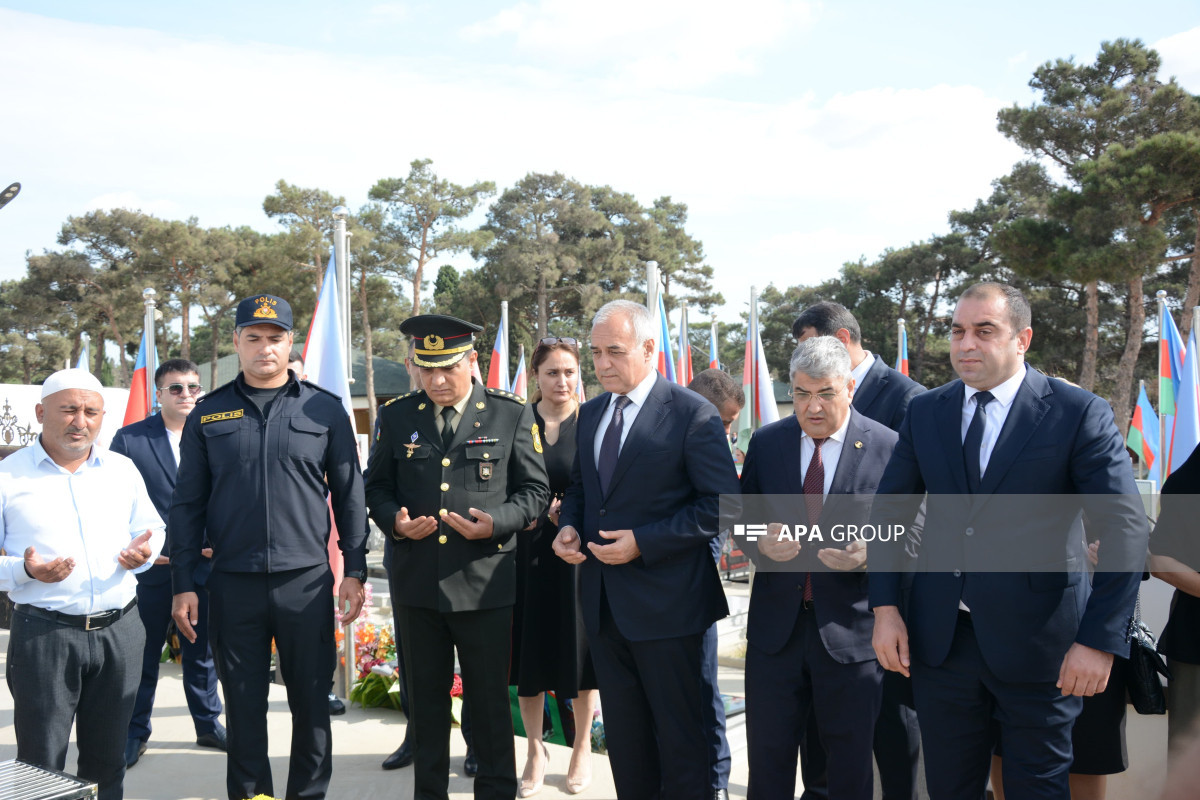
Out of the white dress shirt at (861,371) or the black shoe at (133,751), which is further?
the black shoe at (133,751)

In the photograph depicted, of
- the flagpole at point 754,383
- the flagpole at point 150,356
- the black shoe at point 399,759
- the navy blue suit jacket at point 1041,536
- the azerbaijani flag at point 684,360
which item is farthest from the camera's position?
the azerbaijani flag at point 684,360

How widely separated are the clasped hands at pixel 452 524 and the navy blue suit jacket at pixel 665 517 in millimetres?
383

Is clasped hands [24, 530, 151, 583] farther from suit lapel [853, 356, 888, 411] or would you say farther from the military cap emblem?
suit lapel [853, 356, 888, 411]

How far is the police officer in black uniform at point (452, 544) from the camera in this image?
10.6 ft

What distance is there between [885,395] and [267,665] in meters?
2.70

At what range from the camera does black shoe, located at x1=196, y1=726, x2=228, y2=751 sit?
439 cm

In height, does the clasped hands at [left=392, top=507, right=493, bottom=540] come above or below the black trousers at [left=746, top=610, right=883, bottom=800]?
above

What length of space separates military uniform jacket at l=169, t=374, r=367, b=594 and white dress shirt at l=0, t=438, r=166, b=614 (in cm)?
18

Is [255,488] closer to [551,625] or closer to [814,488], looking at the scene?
[551,625]

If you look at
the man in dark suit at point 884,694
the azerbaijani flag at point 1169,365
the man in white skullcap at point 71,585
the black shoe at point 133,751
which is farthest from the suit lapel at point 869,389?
the azerbaijani flag at point 1169,365

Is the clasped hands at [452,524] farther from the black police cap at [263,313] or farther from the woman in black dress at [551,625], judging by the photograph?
the black police cap at [263,313]

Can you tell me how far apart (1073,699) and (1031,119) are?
2296cm

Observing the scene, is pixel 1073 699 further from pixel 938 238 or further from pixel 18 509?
pixel 938 238

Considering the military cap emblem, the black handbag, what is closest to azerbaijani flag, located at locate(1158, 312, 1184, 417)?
the black handbag
